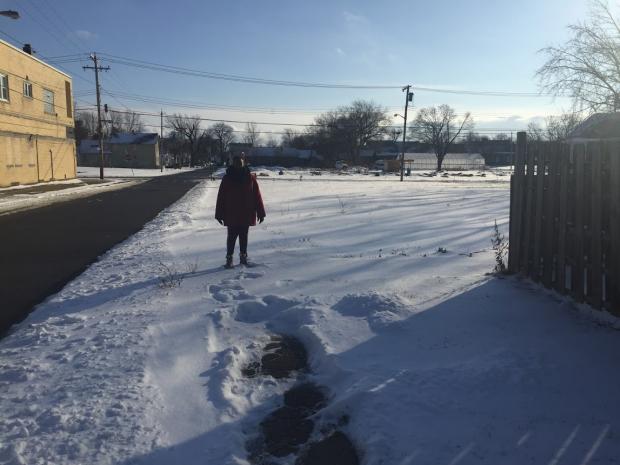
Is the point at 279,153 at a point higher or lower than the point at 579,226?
higher

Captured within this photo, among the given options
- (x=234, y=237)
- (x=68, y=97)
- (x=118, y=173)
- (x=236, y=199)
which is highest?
(x=68, y=97)

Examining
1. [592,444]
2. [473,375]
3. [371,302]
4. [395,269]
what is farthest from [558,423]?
[395,269]

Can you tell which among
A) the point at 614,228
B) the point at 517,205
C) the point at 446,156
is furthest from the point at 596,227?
the point at 446,156

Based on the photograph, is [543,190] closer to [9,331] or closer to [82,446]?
[82,446]

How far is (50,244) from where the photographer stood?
1045cm

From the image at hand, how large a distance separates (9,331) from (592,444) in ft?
16.6

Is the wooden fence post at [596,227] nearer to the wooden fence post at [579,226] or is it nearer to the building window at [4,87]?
the wooden fence post at [579,226]

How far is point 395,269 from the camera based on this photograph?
7.09 metres

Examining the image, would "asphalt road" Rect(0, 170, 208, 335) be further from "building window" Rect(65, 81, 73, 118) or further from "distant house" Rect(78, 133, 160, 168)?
"distant house" Rect(78, 133, 160, 168)

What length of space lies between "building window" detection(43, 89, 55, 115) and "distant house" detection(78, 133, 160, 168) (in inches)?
2482

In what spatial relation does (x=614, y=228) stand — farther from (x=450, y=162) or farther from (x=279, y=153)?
(x=450, y=162)

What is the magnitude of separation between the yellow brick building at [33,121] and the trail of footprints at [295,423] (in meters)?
30.2

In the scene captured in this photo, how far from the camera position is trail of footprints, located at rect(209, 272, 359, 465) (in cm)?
301

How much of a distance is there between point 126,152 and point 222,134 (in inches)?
1950
